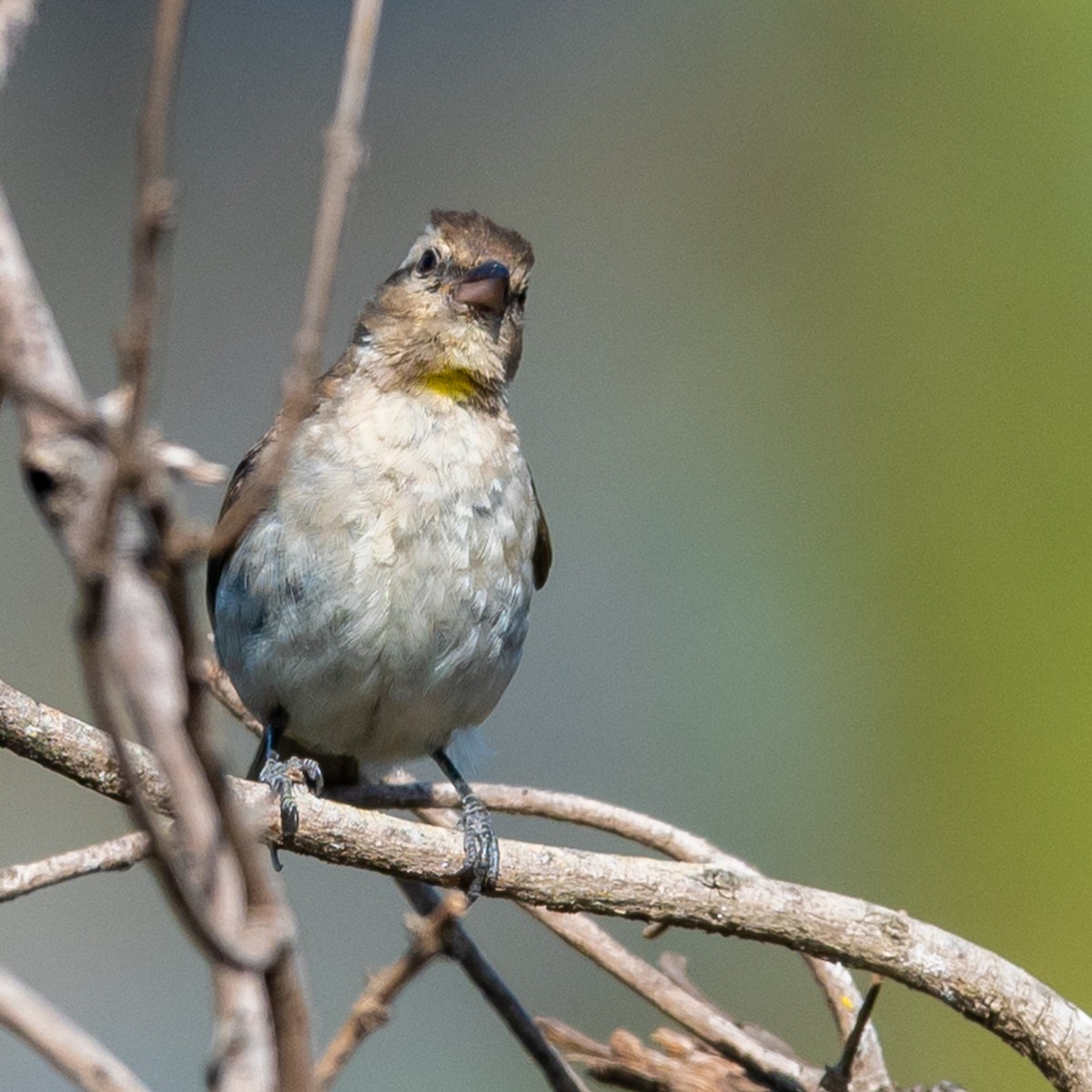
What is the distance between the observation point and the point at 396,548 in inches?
157

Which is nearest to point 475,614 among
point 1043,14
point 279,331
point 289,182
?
point 279,331

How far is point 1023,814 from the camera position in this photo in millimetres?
6047

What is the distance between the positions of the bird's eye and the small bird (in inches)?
0.4

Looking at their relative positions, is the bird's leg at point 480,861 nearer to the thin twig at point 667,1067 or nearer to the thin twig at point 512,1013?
the thin twig at point 512,1013

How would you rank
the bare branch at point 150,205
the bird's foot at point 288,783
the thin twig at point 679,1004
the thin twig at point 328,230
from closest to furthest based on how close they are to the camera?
the bare branch at point 150,205 → the thin twig at point 328,230 → the bird's foot at point 288,783 → the thin twig at point 679,1004

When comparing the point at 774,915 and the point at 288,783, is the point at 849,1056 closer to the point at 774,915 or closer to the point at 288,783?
the point at 774,915

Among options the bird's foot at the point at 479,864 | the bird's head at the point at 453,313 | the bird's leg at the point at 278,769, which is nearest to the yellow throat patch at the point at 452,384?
the bird's head at the point at 453,313

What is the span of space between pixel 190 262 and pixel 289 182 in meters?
0.65

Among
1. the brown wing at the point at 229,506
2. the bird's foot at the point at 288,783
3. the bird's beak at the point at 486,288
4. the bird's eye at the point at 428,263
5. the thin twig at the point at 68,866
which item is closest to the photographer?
the thin twig at the point at 68,866

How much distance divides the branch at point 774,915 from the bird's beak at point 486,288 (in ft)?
6.36

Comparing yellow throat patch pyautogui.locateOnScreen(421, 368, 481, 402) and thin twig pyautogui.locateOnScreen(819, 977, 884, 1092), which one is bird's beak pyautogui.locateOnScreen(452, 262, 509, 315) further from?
thin twig pyautogui.locateOnScreen(819, 977, 884, 1092)

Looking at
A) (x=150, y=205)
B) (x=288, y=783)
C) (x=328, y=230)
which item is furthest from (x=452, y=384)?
(x=150, y=205)

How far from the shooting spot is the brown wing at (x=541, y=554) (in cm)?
457

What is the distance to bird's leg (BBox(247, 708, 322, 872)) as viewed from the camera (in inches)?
129
